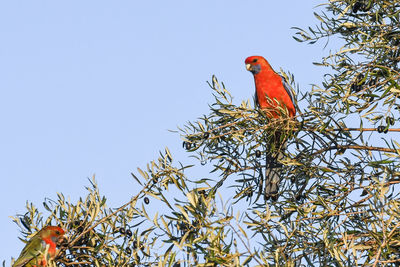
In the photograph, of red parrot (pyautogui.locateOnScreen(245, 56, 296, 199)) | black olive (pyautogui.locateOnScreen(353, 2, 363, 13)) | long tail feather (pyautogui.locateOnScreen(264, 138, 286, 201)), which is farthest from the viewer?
red parrot (pyautogui.locateOnScreen(245, 56, 296, 199))

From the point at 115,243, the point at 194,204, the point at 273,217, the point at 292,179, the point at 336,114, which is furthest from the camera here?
the point at 292,179

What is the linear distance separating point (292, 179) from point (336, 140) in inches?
18.1

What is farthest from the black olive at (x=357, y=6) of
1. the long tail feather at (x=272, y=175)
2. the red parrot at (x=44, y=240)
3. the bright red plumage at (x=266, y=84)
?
the red parrot at (x=44, y=240)

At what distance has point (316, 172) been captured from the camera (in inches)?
186

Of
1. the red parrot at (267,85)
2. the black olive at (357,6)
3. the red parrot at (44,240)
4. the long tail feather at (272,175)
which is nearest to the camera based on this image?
the red parrot at (44,240)

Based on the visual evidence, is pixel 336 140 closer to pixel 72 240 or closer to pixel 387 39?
pixel 387 39

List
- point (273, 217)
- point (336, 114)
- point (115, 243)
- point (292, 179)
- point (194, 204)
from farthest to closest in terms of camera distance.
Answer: point (292, 179)
point (336, 114)
point (115, 243)
point (273, 217)
point (194, 204)

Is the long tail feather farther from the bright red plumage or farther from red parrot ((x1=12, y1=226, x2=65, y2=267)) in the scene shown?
red parrot ((x1=12, y1=226, x2=65, y2=267))

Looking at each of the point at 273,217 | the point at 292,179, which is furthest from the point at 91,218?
the point at 292,179

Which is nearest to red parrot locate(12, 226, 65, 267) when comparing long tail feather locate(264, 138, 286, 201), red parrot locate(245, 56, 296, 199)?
long tail feather locate(264, 138, 286, 201)

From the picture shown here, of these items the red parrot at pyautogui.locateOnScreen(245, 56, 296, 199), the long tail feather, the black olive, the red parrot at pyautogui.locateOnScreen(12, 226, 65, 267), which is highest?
the red parrot at pyautogui.locateOnScreen(245, 56, 296, 199)

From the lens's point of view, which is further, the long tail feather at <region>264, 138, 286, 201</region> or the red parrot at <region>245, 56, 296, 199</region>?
the red parrot at <region>245, 56, 296, 199</region>

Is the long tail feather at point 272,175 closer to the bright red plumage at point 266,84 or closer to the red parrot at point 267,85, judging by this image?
the red parrot at point 267,85

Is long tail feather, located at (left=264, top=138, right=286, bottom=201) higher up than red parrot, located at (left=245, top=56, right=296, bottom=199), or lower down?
lower down
